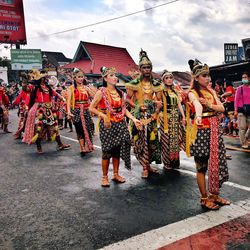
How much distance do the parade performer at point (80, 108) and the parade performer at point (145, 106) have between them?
2.44m

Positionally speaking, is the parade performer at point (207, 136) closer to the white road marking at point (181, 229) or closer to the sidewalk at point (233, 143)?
the white road marking at point (181, 229)

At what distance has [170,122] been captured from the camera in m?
6.12

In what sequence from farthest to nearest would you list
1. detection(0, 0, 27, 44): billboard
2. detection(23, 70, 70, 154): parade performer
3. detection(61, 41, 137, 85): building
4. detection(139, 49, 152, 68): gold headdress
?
detection(0, 0, 27, 44): billboard < detection(61, 41, 137, 85): building < detection(23, 70, 70, 154): parade performer < detection(139, 49, 152, 68): gold headdress

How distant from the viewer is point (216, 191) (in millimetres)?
4211

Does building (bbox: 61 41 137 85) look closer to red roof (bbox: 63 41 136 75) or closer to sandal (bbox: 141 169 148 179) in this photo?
red roof (bbox: 63 41 136 75)

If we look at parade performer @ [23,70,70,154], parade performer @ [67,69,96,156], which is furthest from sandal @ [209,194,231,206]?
parade performer @ [23,70,70,154]

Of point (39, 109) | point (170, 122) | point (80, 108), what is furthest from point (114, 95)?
point (39, 109)

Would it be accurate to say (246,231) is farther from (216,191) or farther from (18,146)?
(18,146)

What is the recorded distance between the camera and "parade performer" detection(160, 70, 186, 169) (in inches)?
239

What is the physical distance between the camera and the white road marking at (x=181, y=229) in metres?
3.27

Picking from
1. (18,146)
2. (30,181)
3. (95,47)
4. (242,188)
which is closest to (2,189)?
(30,181)

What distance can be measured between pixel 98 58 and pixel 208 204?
31478 mm

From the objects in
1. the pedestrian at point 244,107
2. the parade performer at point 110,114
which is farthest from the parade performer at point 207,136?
the pedestrian at point 244,107

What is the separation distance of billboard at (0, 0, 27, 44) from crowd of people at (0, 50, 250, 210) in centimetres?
2929
